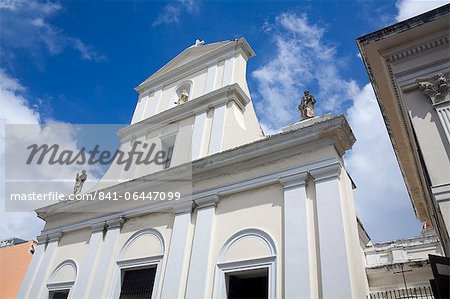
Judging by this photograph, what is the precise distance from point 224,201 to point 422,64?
518 centimetres

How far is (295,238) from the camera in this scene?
283 inches

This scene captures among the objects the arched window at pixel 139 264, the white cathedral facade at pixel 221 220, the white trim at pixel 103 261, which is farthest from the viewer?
the white trim at pixel 103 261

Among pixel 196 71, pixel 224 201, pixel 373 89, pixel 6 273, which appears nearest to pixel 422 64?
pixel 373 89

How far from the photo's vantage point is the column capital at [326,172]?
298 inches

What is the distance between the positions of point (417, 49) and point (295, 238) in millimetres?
4219

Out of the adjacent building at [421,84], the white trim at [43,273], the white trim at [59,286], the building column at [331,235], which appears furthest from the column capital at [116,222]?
the adjacent building at [421,84]

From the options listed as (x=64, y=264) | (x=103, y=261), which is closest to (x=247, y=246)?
(x=103, y=261)

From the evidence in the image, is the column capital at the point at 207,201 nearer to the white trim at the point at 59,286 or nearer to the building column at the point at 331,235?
the building column at the point at 331,235

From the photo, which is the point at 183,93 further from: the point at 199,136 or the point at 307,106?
the point at 307,106

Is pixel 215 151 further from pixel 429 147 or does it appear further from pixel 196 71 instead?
pixel 429 147

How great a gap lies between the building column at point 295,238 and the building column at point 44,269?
26.5 ft

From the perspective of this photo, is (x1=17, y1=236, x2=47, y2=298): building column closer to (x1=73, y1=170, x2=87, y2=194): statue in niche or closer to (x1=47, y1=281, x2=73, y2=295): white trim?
(x1=47, y1=281, x2=73, y2=295): white trim

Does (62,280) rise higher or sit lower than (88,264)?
lower

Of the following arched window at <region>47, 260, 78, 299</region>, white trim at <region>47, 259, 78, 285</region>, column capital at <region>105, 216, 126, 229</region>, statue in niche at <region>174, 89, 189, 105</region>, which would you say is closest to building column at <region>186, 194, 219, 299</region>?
column capital at <region>105, 216, 126, 229</region>
